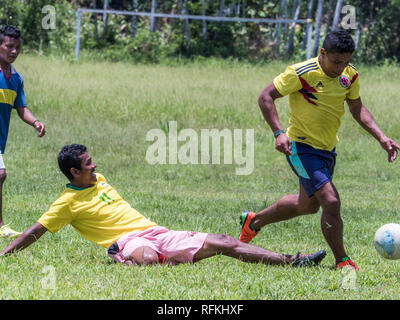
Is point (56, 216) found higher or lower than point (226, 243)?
higher

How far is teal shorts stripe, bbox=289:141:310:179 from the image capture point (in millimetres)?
6160

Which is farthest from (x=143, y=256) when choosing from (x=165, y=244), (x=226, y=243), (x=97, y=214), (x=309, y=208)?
(x=309, y=208)

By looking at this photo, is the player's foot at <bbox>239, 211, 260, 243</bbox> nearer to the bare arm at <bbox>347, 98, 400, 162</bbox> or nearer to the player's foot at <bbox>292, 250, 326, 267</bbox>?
the player's foot at <bbox>292, 250, 326, 267</bbox>

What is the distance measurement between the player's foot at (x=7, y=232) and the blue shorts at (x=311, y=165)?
9.27ft

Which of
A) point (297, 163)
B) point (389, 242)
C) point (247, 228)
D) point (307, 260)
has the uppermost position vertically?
point (297, 163)

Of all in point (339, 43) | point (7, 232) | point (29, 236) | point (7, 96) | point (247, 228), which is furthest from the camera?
point (7, 96)

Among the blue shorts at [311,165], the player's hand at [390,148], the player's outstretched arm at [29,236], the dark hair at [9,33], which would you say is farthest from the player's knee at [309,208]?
the dark hair at [9,33]

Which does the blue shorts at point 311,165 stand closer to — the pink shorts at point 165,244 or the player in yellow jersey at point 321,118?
the player in yellow jersey at point 321,118

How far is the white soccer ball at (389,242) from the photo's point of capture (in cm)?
584

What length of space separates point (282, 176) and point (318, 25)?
12.5m

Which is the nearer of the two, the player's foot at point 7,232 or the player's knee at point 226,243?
the player's knee at point 226,243

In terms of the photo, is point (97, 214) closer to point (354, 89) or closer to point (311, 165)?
point (311, 165)

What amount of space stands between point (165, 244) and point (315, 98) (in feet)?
5.85

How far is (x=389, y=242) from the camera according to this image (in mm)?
5848
